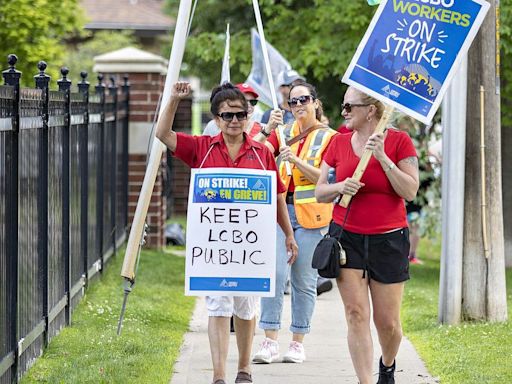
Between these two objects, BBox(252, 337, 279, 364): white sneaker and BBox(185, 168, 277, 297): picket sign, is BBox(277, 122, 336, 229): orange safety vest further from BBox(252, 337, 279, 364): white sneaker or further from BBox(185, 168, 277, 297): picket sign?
BBox(185, 168, 277, 297): picket sign

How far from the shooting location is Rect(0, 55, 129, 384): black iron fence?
7.30m

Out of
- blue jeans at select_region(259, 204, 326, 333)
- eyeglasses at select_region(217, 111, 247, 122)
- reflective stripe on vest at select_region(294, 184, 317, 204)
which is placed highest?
eyeglasses at select_region(217, 111, 247, 122)

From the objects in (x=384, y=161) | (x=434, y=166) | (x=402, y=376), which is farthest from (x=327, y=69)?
(x=384, y=161)

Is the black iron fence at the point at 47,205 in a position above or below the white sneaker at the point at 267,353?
above

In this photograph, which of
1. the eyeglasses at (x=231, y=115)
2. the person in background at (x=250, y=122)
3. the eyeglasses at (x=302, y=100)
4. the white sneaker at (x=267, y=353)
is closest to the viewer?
the eyeglasses at (x=231, y=115)

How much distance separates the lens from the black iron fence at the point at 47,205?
7.30m

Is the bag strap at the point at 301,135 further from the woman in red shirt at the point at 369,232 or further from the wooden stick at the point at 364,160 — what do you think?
the wooden stick at the point at 364,160

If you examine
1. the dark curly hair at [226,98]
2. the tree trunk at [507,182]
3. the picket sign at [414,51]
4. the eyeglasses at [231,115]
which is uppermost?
the picket sign at [414,51]

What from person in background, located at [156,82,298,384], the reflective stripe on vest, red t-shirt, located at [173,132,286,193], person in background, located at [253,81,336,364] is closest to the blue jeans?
person in background, located at [253,81,336,364]

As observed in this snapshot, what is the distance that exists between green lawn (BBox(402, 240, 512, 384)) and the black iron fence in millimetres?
2633

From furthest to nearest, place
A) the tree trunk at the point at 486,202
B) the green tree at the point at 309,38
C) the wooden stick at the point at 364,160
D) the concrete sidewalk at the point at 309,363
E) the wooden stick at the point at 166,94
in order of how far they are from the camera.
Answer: the green tree at the point at 309,38 → the tree trunk at the point at 486,202 → the concrete sidewalk at the point at 309,363 → the wooden stick at the point at 166,94 → the wooden stick at the point at 364,160

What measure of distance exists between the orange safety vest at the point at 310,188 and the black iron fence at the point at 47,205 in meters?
1.69

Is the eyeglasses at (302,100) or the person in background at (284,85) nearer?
the eyeglasses at (302,100)

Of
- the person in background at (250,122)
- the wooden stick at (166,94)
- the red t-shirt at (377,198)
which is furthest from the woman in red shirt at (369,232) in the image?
the person in background at (250,122)
